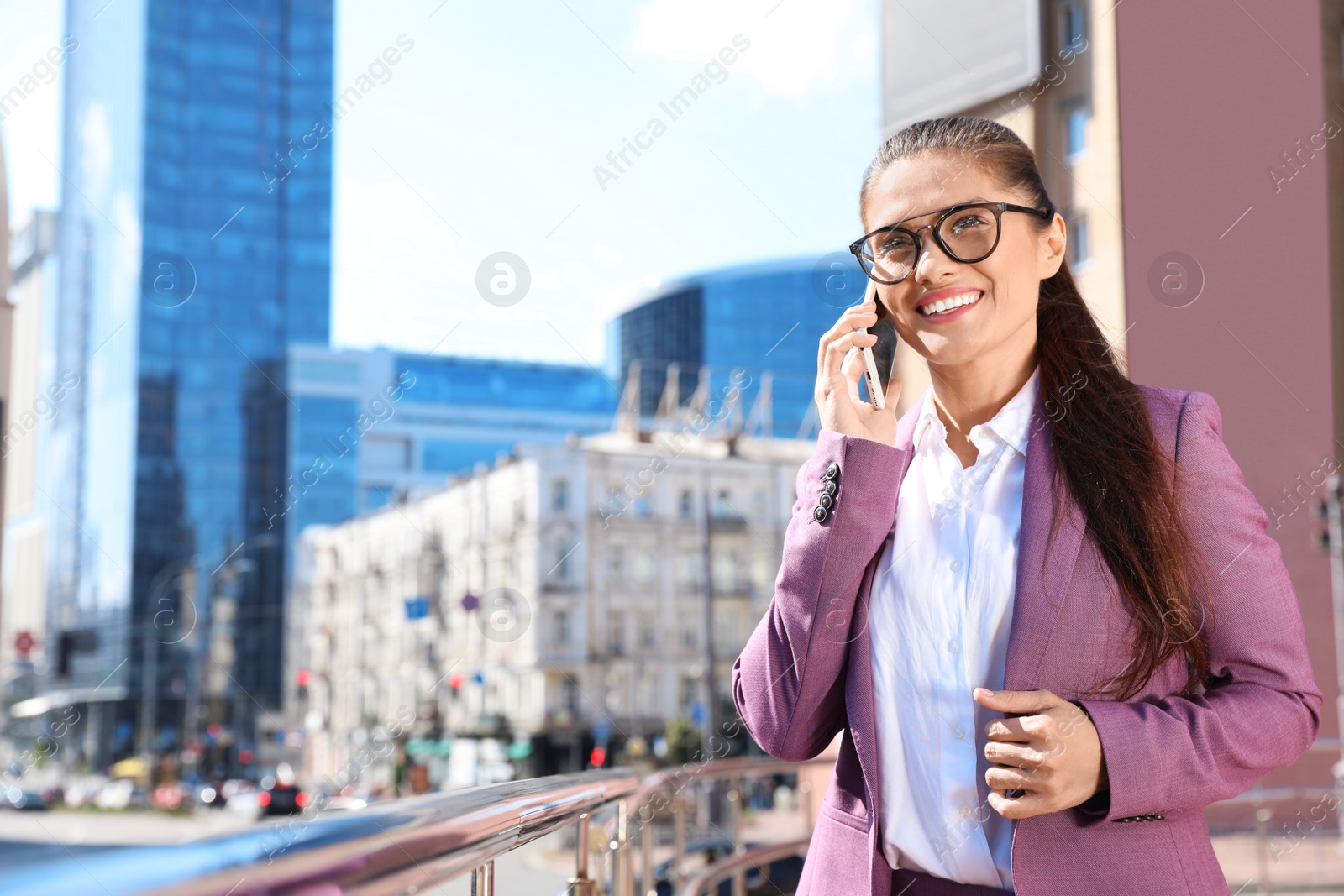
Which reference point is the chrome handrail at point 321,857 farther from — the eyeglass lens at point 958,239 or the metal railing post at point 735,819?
the metal railing post at point 735,819

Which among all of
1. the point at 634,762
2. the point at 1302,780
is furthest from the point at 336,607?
the point at 1302,780

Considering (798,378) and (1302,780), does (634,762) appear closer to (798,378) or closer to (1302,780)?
(1302,780)

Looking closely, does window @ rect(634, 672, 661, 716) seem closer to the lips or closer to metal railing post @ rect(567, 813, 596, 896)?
metal railing post @ rect(567, 813, 596, 896)

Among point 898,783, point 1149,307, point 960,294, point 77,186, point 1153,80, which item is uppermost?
point 77,186

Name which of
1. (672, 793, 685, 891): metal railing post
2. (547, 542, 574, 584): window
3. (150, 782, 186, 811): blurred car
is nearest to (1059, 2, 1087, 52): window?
(672, 793, 685, 891): metal railing post

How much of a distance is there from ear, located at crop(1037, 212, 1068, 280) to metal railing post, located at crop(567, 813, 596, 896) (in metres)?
1.18

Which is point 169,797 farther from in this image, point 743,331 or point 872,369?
point 872,369

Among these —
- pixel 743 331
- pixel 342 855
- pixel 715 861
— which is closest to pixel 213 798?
pixel 715 861

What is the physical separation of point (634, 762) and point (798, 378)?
147 feet

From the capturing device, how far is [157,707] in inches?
2854

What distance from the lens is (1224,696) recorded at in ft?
4.28

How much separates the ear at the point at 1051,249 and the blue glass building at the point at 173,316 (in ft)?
238

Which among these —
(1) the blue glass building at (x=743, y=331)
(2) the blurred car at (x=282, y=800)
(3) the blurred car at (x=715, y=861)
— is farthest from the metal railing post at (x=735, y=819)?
(1) the blue glass building at (x=743, y=331)

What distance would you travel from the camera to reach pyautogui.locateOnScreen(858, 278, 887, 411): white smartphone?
160 cm
